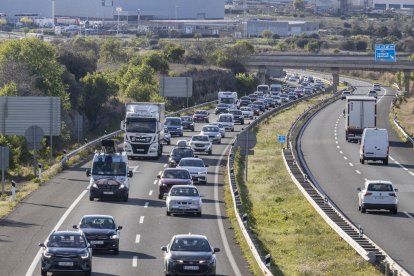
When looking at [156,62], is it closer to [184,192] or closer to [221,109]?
[221,109]

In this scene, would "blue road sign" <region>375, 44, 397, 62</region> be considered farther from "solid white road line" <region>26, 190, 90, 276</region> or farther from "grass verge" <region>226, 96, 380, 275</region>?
"solid white road line" <region>26, 190, 90, 276</region>

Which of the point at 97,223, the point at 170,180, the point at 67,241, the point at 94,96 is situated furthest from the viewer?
the point at 94,96

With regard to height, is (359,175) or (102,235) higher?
(102,235)

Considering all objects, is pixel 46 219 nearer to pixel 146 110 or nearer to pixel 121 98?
pixel 146 110

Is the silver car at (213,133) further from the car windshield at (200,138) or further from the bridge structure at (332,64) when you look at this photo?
the bridge structure at (332,64)

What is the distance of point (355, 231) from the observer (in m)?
39.4

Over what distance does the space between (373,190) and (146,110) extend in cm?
2226

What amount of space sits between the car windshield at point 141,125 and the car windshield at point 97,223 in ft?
103

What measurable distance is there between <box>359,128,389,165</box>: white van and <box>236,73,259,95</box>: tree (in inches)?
3564

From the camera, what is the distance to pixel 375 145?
6881cm

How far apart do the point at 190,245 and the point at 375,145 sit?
3961 cm

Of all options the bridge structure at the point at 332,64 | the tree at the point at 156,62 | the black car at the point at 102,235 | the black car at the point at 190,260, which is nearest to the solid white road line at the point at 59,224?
the black car at the point at 102,235

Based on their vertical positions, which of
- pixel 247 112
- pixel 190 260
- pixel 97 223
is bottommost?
pixel 247 112

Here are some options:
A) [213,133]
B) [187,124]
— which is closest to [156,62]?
[187,124]
